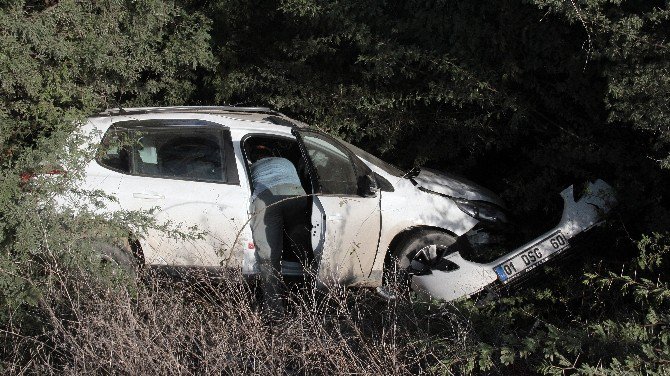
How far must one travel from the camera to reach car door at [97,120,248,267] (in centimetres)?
748

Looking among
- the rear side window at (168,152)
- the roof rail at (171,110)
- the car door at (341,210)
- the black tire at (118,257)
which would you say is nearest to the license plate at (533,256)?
the car door at (341,210)

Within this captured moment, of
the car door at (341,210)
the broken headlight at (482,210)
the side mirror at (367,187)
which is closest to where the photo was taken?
the car door at (341,210)

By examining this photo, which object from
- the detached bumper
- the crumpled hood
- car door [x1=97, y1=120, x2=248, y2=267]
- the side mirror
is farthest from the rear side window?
the detached bumper

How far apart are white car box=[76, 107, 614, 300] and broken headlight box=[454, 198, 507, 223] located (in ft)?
0.04

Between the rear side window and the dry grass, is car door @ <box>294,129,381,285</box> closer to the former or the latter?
the rear side window

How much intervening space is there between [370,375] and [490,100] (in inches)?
153

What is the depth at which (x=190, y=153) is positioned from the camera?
25.4ft

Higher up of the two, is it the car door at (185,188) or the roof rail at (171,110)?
the roof rail at (171,110)

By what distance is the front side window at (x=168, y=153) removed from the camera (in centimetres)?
756

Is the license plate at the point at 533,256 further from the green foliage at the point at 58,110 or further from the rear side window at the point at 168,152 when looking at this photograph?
the green foliage at the point at 58,110

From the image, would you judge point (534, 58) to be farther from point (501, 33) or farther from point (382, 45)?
point (382, 45)

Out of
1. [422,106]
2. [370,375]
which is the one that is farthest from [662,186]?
[370,375]

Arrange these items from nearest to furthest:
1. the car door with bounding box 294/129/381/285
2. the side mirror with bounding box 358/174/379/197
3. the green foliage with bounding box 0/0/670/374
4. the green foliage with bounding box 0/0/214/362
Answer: the green foliage with bounding box 0/0/670/374 < the green foliage with bounding box 0/0/214/362 < the car door with bounding box 294/129/381/285 < the side mirror with bounding box 358/174/379/197

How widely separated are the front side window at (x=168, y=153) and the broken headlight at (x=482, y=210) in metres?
2.20
